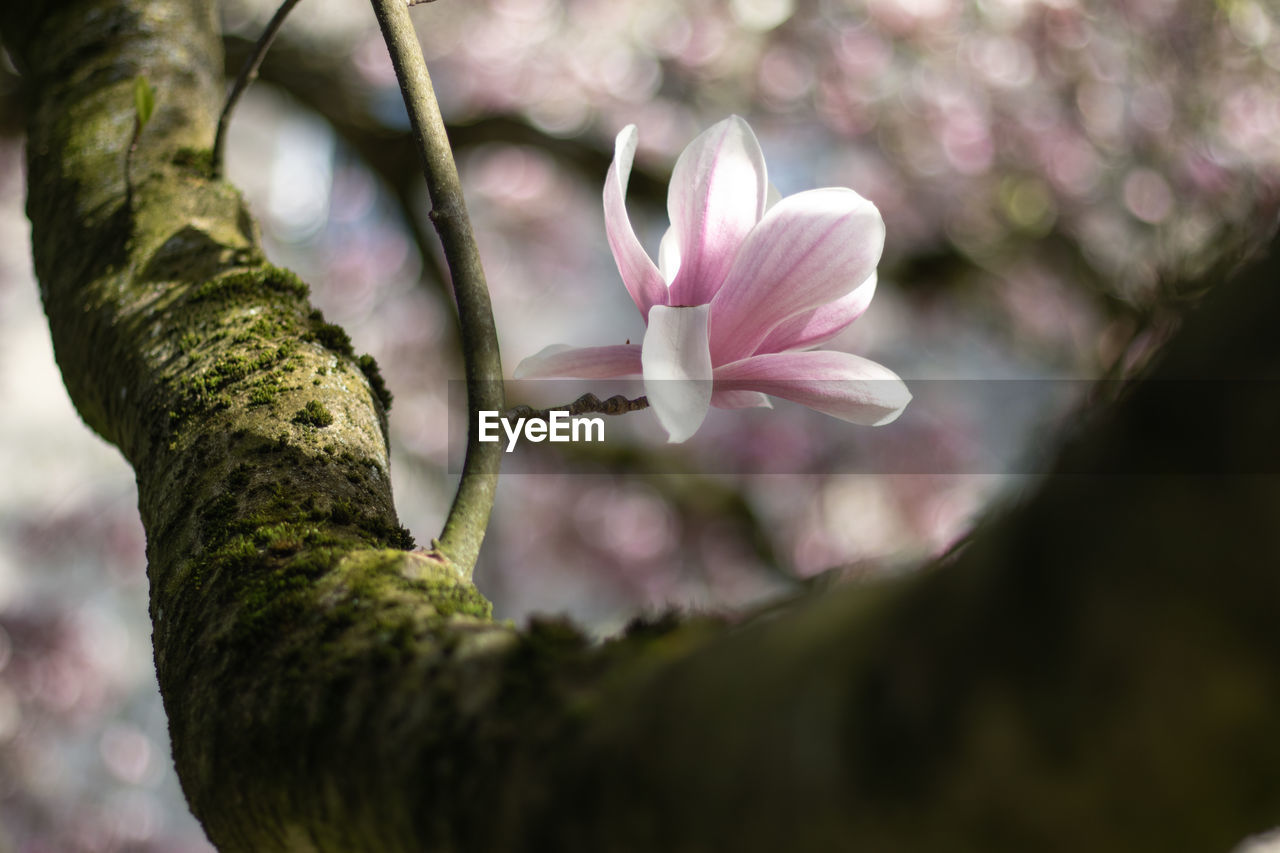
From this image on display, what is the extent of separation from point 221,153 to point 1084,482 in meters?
0.78

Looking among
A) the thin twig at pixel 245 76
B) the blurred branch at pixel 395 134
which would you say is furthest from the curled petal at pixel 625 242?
the blurred branch at pixel 395 134

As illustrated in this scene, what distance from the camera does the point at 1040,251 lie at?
254 cm

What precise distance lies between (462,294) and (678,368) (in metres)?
0.13

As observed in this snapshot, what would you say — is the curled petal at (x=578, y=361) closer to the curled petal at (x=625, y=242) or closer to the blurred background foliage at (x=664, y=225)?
the curled petal at (x=625, y=242)

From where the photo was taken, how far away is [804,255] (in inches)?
17.7

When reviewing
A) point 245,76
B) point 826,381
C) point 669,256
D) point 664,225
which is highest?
point 664,225

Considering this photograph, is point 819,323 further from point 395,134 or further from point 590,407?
point 395,134

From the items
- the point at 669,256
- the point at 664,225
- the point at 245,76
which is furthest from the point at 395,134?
the point at 669,256

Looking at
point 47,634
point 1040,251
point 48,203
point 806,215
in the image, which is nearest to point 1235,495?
point 806,215

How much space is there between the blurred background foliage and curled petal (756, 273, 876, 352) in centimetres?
190

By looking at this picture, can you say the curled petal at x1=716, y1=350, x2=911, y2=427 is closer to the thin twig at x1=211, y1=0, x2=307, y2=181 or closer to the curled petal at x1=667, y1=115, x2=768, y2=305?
the curled petal at x1=667, y1=115, x2=768, y2=305

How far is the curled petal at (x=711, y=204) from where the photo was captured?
0.49 meters

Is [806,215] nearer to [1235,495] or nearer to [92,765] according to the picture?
[1235,495]

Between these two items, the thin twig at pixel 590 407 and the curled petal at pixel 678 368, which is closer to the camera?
the curled petal at pixel 678 368
